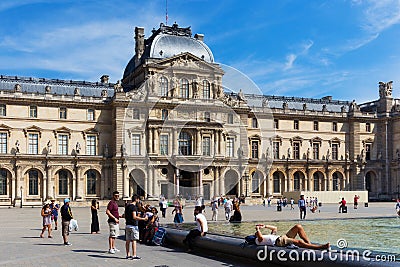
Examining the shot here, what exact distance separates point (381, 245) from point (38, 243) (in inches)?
518

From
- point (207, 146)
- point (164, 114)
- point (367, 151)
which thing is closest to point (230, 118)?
point (207, 146)

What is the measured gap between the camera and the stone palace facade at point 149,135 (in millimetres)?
65062

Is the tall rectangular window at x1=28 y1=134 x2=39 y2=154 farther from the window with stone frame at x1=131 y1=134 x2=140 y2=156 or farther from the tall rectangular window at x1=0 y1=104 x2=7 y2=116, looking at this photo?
the window with stone frame at x1=131 y1=134 x2=140 y2=156

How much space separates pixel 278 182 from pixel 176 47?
79.1ft

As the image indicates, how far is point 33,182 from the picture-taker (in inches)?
2552

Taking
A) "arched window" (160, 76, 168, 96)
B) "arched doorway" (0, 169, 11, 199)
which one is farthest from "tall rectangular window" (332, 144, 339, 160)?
"arched doorway" (0, 169, 11, 199)

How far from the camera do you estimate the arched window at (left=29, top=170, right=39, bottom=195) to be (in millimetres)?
64688

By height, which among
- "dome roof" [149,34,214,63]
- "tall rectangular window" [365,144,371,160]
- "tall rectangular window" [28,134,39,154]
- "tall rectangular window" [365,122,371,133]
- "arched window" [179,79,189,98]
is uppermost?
"dome roof" [149,34,214,63]

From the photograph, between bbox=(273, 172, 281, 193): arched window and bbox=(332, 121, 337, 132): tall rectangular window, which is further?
bbox=(332, 121, 337, 132): tall rectangular window

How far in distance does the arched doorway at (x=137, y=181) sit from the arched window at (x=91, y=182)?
448cm

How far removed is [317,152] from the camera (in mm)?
82562

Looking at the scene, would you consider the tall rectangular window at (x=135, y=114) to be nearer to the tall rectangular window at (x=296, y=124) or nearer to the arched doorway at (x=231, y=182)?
the arched doorway at (x=231, y=182)

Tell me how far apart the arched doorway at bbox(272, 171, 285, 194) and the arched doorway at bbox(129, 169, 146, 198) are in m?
20.4

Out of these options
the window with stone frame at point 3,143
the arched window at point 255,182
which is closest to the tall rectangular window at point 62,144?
the window with stone frame at point 3,143
